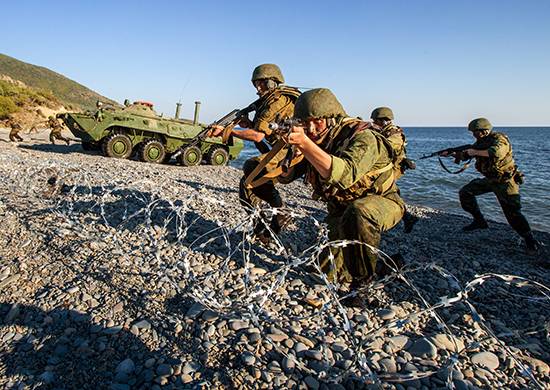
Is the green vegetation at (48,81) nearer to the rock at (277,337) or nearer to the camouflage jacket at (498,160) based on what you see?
the camouflage jacket at (498,160)

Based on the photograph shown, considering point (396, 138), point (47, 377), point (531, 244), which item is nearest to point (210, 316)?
point (47, 377)

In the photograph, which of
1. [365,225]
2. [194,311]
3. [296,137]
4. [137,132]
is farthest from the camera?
[137,132]

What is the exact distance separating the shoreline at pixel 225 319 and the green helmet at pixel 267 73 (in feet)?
7.03

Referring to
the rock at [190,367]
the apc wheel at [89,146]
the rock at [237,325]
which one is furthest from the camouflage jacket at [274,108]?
the apc wheel at [89,146]

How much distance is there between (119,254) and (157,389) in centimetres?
229

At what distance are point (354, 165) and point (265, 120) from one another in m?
2.22

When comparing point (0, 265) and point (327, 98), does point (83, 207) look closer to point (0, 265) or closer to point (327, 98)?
point (0, 265)

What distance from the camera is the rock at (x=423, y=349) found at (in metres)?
2.90

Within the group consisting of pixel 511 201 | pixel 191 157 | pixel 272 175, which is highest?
pixel 272 175

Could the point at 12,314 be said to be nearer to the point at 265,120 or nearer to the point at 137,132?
the point at 265,120

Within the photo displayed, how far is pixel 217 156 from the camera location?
1616 centimetres

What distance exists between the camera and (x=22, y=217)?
5.48m

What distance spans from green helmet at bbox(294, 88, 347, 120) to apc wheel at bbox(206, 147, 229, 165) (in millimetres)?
12994

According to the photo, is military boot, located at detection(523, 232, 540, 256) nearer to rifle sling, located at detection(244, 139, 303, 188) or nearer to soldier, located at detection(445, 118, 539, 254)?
soldier, located at detection(445, 118, 539, 254)
